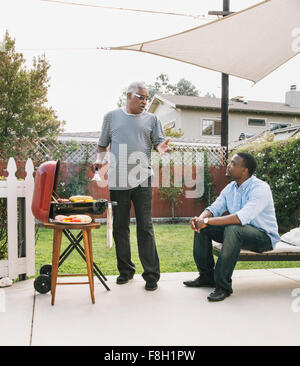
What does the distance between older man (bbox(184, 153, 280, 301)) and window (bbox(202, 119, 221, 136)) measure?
16.9m

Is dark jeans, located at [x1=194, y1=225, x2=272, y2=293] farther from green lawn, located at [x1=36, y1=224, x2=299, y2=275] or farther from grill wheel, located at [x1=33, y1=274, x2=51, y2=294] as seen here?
grill wheel, located at [x1=33, y1=274, x2=51, y2=294]

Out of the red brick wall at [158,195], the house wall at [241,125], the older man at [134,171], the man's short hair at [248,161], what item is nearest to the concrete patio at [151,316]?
the older man at [134,171]

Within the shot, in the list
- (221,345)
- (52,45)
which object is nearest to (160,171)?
(52,45)

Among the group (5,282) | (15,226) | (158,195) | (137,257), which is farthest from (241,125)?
(5,282)

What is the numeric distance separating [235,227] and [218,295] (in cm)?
57

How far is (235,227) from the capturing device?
3053mm

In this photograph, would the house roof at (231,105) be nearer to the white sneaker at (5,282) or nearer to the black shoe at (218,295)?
the white sneaker at (5,282)

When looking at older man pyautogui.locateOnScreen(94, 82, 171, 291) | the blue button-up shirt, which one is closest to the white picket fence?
older man pyautogui.locateOnScreen(94, 82, 171, 291)

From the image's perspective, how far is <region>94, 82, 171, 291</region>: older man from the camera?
Answer: 342 cm

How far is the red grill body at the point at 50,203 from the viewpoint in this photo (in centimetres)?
290

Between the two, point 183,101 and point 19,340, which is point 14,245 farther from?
point 183,101

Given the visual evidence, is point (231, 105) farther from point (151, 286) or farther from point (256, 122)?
point (151, 286)

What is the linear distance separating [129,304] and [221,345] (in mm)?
946

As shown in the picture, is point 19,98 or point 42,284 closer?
point 42,284
